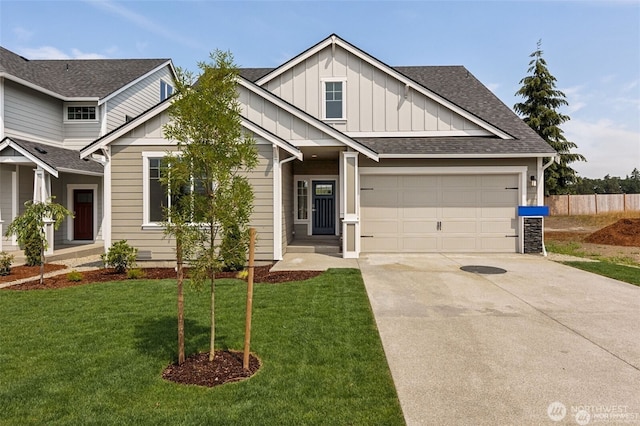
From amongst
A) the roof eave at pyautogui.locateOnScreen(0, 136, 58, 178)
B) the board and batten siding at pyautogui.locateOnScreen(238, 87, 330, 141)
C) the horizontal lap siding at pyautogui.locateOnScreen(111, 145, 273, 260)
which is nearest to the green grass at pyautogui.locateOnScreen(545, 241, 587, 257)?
the board and batten siding at pyautogui.locateOnScreen(238, 87, 330, 141)

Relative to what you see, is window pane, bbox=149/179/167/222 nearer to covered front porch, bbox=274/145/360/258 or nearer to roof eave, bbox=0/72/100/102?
covered front porch, bbox=274/145/360/258

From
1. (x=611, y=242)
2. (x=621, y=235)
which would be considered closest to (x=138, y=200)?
(x=611, y=242)

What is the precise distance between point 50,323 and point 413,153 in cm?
964

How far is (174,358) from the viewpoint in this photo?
4.12m

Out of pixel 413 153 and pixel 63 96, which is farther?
pixel 63 96

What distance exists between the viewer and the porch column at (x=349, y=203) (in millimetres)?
10812

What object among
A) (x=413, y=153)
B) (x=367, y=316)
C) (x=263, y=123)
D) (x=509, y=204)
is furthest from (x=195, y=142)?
(x=509, y=204)

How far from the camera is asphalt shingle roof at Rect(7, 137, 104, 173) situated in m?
12.2

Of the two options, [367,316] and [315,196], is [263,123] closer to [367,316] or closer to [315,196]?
[315,196]

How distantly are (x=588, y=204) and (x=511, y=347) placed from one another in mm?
31814

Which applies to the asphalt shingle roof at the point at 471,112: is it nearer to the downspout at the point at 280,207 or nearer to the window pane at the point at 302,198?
the window pane at the point at 302,198

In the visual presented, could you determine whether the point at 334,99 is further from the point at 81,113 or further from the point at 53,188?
the point at 53,188

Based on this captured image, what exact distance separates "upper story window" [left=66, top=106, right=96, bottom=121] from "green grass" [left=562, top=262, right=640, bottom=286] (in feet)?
57.3

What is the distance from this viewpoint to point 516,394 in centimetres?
331
